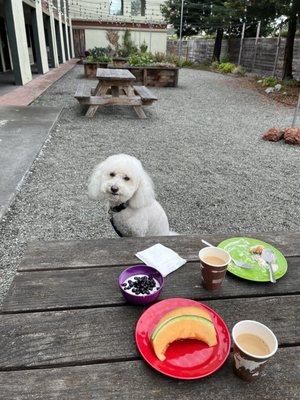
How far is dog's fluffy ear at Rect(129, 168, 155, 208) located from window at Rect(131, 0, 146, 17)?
27.1m

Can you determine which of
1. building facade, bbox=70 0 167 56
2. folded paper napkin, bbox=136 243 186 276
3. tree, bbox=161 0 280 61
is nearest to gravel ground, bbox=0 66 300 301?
folded paper napkin, bbox=136 243 186 276

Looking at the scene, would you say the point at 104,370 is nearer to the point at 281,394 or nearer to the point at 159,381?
the point at 159,381

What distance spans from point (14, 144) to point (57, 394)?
4478 mm

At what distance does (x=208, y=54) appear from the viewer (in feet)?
79.1

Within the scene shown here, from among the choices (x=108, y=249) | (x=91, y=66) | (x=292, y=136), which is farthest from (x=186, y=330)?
(x=91, y=66)

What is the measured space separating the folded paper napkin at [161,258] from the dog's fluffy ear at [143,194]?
→ 55cm

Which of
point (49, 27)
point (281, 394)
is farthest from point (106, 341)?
point (49, 27)

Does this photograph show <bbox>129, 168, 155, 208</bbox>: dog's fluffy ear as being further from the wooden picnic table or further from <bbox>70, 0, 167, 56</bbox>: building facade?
<bbox>70, 0, 167, 56</bbox>: building facade

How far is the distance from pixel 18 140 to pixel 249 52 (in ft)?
57.7

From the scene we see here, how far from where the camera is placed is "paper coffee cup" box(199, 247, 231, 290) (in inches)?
45.3

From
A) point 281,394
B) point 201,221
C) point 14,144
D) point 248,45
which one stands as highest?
point 248,45

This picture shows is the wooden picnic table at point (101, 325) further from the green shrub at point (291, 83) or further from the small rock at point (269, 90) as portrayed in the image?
the green shrub at point (291, 83)

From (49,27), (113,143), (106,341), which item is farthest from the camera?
(49,27)

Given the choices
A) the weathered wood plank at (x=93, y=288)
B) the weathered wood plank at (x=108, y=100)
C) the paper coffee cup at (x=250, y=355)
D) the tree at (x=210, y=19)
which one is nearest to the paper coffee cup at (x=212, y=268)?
the weathered wood plank at (x=93, y=288)
